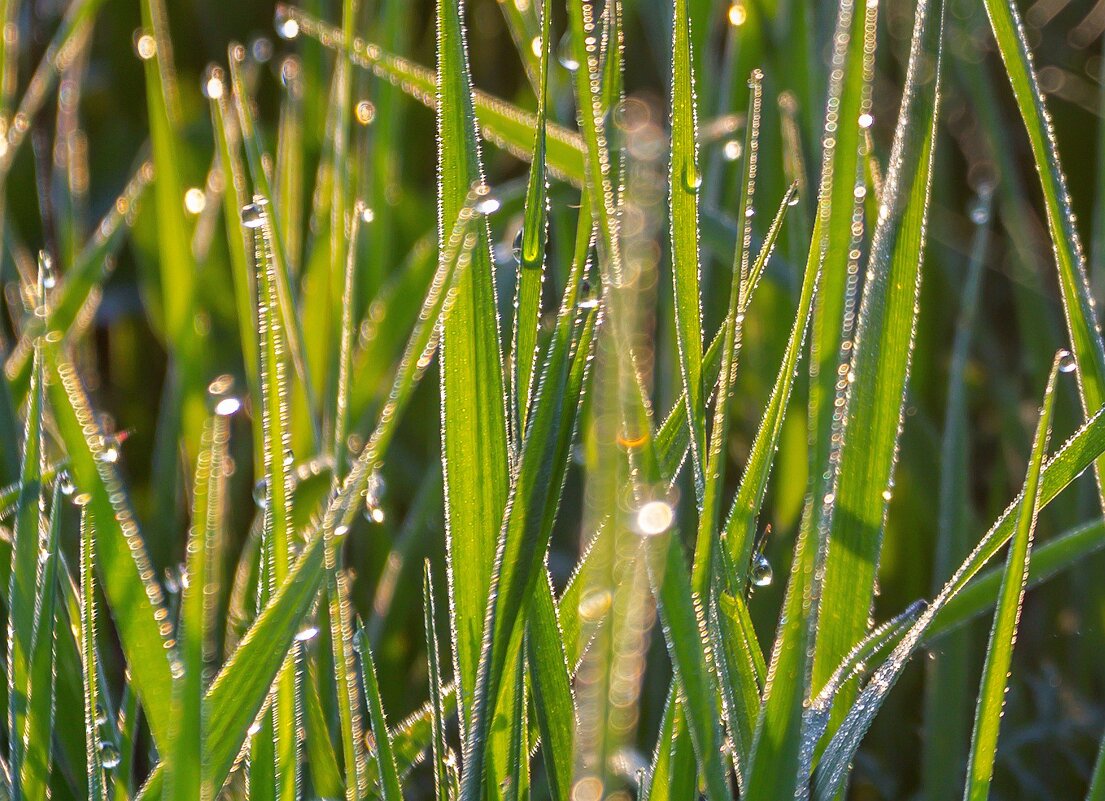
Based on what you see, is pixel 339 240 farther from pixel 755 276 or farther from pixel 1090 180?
pixel 1090 180

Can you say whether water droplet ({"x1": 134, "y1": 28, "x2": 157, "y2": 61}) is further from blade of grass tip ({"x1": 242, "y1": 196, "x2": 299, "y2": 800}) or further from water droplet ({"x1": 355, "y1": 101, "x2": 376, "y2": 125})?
blade of grass tip ({"x1": 242, "y1": 196, "x2": 299, "y2": 800})

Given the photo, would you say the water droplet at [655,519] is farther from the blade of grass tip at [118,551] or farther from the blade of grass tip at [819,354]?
the blade of grass tip at [118,551]

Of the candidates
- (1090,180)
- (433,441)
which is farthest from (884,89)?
(433,441)

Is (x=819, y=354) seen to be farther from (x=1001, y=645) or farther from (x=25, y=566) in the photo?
(x=25, y=566)

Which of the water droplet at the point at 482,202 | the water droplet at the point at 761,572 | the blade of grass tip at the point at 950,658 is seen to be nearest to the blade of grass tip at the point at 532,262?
the water droplet at the point at 482,202

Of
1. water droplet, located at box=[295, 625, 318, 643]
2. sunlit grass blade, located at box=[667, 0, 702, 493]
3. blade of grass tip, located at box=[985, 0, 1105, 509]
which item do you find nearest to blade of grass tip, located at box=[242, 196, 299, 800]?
water droplet, located at box=[295, 625, 318, 643]

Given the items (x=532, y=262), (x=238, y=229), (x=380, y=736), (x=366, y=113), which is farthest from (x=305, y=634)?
(x=366, y=113)
